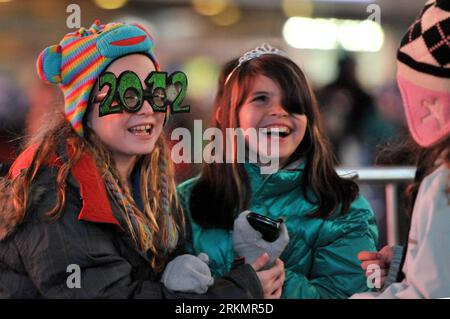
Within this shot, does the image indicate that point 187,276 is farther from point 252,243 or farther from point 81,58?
point 81,58

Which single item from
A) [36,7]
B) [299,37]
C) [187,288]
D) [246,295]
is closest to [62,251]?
[187,288]

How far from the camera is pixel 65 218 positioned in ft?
8.50

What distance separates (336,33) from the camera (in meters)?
2.78

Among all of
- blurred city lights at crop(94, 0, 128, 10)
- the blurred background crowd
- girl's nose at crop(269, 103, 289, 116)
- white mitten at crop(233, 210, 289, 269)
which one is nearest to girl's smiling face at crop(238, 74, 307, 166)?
girl's nose at crop(269, 103, 289, 116)

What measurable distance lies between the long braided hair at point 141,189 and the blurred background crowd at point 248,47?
Answer: 71mm

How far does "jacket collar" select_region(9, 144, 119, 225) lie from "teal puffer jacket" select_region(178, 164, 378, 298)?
307 mm

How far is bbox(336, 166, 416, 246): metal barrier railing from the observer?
2.82 meters

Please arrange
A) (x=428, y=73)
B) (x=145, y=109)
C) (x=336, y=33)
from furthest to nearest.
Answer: (x=336, y=33), (x=145, y=109), (x=428, y=73)

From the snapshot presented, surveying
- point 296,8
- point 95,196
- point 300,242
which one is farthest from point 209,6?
point 300,242

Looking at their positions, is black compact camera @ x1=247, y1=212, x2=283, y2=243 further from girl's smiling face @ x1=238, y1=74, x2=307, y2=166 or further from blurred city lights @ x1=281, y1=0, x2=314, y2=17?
blurred city lights @ x1=281, y1=0, x2=314, y2=17

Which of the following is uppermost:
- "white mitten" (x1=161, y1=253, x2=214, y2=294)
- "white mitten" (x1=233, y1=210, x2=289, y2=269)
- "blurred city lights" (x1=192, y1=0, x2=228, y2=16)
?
"blurred city lights" (x1=192, y1=0, x2=228, y2=16)

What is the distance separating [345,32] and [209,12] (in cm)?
47

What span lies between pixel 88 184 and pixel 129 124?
0.78 feet
